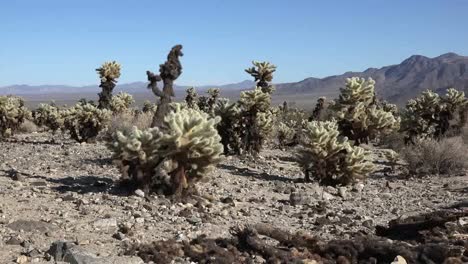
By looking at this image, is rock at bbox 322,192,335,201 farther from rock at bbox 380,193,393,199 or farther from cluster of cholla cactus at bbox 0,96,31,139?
cluster of cholla cactus at bbox 0,96,31,139

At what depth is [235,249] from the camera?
6.28 meters

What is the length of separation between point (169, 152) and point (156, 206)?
0.91 meters

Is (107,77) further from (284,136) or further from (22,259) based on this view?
(22,259)

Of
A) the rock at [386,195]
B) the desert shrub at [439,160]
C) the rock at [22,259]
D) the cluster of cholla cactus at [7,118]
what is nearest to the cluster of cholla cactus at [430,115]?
the desert shrub at [439,160]

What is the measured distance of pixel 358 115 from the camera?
15.0m

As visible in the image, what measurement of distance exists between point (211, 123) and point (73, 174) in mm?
3295

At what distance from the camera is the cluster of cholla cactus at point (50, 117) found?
20641 mm

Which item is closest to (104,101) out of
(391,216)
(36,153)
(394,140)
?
(36,153)

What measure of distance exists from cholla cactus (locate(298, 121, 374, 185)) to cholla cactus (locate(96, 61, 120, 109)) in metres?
10.8

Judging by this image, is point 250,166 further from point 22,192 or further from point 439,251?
point 439,251

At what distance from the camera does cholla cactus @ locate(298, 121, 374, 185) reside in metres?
11.8

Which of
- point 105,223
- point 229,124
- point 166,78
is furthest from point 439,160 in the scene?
point 105,223

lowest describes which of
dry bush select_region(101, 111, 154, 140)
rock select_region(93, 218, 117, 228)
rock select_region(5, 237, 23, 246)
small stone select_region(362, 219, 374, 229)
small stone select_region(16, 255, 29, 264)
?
small stone select_region(362, 219, 374, 229)

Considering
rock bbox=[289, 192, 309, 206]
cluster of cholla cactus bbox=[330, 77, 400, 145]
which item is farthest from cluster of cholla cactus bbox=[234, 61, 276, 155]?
rock bbox=[289, 192, 309, 206]
